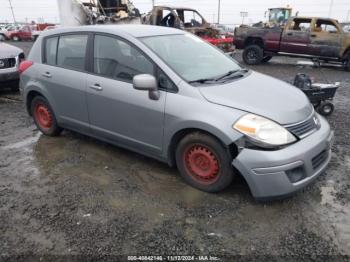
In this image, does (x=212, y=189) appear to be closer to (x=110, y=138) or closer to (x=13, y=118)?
(x=110, y=138)

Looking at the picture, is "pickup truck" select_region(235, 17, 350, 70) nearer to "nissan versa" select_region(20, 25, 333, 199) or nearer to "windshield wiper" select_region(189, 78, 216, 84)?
"nissan versa" select_region(20, 25, 333, 199)

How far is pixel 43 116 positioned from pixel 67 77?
1.08 m

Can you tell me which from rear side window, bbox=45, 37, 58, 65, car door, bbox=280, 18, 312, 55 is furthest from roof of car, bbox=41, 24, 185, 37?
car door, bbox=280, 18, 312, 55

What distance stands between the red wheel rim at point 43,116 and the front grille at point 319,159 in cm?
369

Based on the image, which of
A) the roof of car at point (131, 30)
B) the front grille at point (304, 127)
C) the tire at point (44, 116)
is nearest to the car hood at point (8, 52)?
the tire at point (44, 116)

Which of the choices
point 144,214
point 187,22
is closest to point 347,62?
point 187,22

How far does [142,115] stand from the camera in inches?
140

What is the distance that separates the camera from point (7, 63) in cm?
734

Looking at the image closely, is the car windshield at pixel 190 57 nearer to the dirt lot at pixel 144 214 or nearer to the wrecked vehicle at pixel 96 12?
the dirt lot at pixel 144 214

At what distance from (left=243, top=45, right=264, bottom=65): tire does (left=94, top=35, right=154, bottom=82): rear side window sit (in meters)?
10.4

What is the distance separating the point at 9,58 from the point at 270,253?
711 cm

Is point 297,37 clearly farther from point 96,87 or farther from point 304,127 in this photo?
point 96,87

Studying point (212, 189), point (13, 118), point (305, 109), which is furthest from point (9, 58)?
point (305, 109)

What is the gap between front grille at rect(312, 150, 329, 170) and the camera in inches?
122
